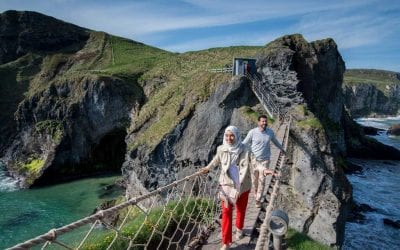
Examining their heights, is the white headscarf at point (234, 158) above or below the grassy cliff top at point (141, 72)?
below

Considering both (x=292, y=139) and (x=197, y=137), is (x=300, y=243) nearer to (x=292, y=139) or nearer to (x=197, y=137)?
(x=292, y=139)

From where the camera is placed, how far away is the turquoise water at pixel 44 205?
96.2ft

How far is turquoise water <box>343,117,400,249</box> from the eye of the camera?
29.0 m

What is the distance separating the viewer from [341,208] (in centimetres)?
1995

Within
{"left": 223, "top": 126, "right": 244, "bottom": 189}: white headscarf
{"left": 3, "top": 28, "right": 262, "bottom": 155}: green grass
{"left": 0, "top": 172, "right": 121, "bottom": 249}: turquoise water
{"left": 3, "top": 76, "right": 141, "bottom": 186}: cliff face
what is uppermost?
{"left": 3, "top": 28, "right": 262, "bottom": 155}: green grass

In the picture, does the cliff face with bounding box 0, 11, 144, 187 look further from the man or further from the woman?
the woman

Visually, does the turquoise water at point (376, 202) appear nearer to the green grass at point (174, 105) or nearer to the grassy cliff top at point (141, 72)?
the green grass at point (174, 105)

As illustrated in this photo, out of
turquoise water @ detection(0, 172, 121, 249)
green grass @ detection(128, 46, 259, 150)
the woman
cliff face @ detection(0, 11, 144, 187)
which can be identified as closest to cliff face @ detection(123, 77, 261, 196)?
green grass @ detection(128, 46, 259, 150)

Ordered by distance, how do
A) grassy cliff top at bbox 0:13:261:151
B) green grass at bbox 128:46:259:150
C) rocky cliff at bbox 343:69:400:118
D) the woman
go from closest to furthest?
the woman, green grass at bbox 128:46:259:150, grassy cliff top at bbox 0:13:261:151, rocky cliff at bbox 343:69:400:118

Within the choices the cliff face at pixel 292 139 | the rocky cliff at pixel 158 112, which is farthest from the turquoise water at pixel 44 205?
the cliff face at pixel 292 139

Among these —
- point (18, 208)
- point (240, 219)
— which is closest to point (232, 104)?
point (240, 219)

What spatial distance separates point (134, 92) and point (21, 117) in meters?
17.0

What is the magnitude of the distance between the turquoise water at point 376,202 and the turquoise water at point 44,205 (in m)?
21.5

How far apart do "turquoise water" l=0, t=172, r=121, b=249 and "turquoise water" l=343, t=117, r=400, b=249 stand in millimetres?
21533
